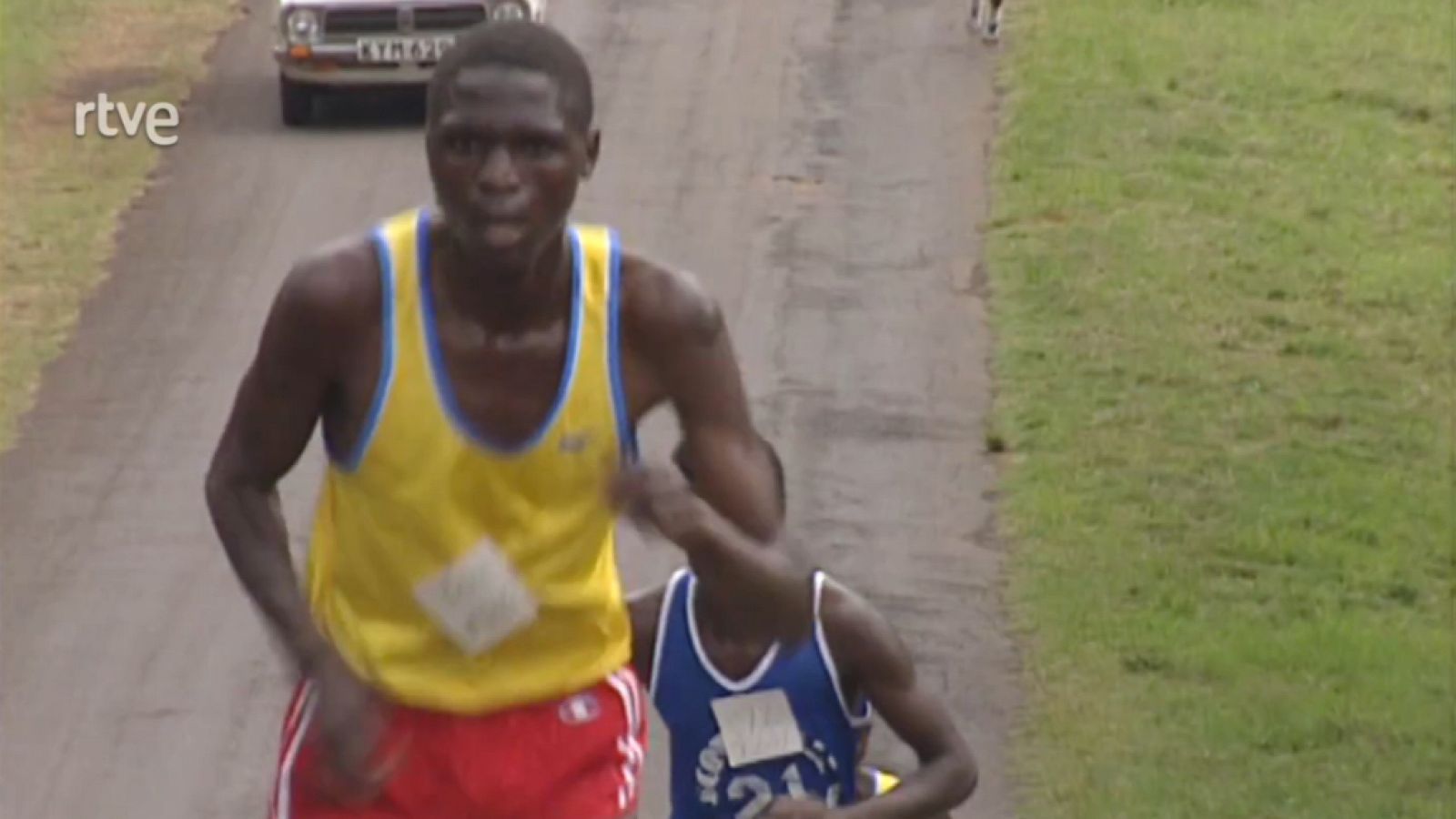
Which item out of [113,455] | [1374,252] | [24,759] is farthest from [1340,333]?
[24,759]

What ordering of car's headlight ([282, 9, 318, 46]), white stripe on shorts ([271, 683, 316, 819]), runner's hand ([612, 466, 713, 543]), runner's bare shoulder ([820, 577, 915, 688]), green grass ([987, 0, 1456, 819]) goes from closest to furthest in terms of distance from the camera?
runner's hand ([612, 466, 713, 543]) < white stripe on shorts ([271, 683, 316, 819]) < runner's bare shoulder ([820, 577, 915, 688]) < green grass ([987, 0, 1456, 819]) < car's headlight ([282, 9, 318, 46])

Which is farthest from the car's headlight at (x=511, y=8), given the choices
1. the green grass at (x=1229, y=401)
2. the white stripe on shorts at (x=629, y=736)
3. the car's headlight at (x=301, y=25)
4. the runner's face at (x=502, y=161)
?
the runner's face at (x=502, y=161)

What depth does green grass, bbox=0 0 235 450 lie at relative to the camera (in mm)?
16250

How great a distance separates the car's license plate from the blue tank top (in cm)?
1438

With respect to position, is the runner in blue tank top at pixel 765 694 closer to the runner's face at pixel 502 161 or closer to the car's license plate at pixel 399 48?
the runner's face at pixel 502 161

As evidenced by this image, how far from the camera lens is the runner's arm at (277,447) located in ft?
14.9

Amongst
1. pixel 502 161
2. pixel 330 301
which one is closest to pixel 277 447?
pixel 330 301

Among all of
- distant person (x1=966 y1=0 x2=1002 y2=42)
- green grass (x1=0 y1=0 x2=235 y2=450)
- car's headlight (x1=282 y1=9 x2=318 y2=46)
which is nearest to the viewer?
green grass (x1=0 y1=0 x2=235 y2=450)

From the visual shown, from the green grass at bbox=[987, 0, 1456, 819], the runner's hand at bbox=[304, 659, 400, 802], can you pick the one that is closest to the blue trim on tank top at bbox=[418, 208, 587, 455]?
the runner's hand at bbox=[304, 659, 400, 802]

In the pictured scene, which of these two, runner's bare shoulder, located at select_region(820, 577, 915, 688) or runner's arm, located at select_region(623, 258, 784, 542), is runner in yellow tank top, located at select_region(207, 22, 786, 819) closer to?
runner's arm, located at select_region(623, 258, 784, 542)

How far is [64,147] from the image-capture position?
19.7m

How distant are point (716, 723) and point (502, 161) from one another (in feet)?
5.52

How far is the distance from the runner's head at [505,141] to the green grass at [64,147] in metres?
10.2

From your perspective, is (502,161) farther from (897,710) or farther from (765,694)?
(897,710)
